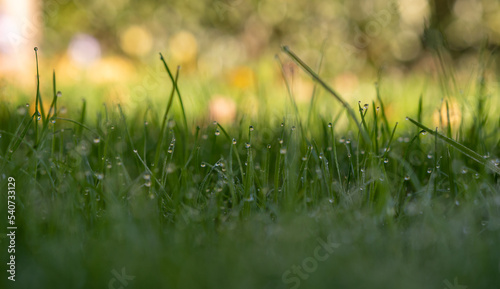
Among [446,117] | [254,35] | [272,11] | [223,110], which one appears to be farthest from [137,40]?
[446,117]

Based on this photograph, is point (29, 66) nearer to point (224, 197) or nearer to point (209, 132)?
point (209, 132)

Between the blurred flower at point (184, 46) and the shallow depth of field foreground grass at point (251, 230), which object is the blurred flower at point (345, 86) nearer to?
the blurred flower at point (184, 46)

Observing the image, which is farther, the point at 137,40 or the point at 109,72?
the point at 137,40

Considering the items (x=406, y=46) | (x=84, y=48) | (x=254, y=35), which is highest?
(x=84, y=48)

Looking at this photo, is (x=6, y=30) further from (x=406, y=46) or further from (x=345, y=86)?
(x=406, y=46)

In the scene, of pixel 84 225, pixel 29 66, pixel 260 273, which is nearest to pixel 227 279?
pixel 260 273

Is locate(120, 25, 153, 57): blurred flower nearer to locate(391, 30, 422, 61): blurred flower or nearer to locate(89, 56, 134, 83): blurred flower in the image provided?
locate(89, 56, 134, 83): blurred flower

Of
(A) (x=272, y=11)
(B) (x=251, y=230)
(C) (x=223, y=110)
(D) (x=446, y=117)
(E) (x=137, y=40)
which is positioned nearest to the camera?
(B) (x=251, y=230)
